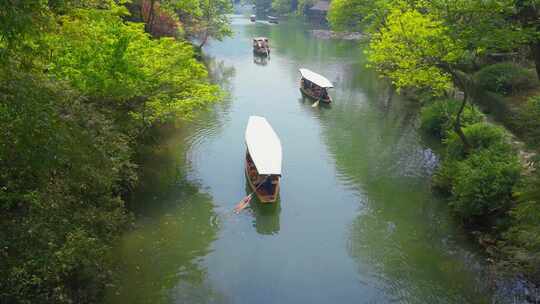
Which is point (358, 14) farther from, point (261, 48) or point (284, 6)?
point (284, 6)

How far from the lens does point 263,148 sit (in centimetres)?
2211

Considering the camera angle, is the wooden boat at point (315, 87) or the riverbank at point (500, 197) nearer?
the riverbank at point (500, 197)

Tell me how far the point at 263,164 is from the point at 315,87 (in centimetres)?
1812

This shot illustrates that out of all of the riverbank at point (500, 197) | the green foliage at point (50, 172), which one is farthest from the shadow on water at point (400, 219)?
the green foliage at point (50, 172)

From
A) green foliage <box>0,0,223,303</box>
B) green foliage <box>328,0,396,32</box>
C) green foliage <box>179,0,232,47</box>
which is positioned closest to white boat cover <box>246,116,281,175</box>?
green foliage <box>0,0,223,303</box>

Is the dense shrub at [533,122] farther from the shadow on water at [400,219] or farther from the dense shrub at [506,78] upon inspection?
the dense shrub at [506,78]

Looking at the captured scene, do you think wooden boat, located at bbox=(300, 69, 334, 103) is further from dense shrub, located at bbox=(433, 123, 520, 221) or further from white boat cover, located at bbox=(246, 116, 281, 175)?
dense shrub, located at bbox=(433, 123, 520, 221)

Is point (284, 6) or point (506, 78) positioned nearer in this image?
point (506, 78)

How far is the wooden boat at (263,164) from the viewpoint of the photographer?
1989 centimetres

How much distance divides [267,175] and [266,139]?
4.01m

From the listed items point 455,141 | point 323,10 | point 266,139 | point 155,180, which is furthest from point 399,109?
point 323,10

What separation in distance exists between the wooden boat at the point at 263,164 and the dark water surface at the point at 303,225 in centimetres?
73

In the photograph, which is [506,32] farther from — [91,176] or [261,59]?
[261,59]

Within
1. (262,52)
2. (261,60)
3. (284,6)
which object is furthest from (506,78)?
(284,6)
